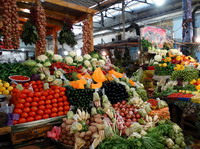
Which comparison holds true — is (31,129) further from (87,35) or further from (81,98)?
(87,35)

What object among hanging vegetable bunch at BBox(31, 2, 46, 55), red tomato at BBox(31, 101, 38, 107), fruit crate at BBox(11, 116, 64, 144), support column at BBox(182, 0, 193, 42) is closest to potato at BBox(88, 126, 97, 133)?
fruit crate at BBox(11, 116, 64, 144)

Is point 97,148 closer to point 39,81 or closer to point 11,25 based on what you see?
point 39,81

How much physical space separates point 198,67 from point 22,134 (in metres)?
6.94

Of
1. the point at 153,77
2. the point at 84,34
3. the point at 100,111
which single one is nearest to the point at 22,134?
the point at 100,111

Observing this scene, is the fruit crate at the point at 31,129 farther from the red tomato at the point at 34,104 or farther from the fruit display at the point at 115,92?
the fruit display at the point at 115,92

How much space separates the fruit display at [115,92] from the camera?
13.1 feet

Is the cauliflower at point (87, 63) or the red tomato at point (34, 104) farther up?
the cauliflower at point (87, 63)

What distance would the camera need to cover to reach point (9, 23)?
4.09 m

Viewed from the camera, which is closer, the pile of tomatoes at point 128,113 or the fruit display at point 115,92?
the pile of tomatoes at point 128,113

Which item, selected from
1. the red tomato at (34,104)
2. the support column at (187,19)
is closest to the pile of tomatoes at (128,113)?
the red tomato at (34,104)

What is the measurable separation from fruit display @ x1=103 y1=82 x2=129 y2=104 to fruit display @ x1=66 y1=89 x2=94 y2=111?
0.52 metres

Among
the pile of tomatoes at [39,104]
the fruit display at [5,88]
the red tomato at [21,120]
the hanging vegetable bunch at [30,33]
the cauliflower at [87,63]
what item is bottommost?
the red tomato at [21,120]

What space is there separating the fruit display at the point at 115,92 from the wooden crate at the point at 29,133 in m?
1.47

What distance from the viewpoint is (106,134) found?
2.71m
